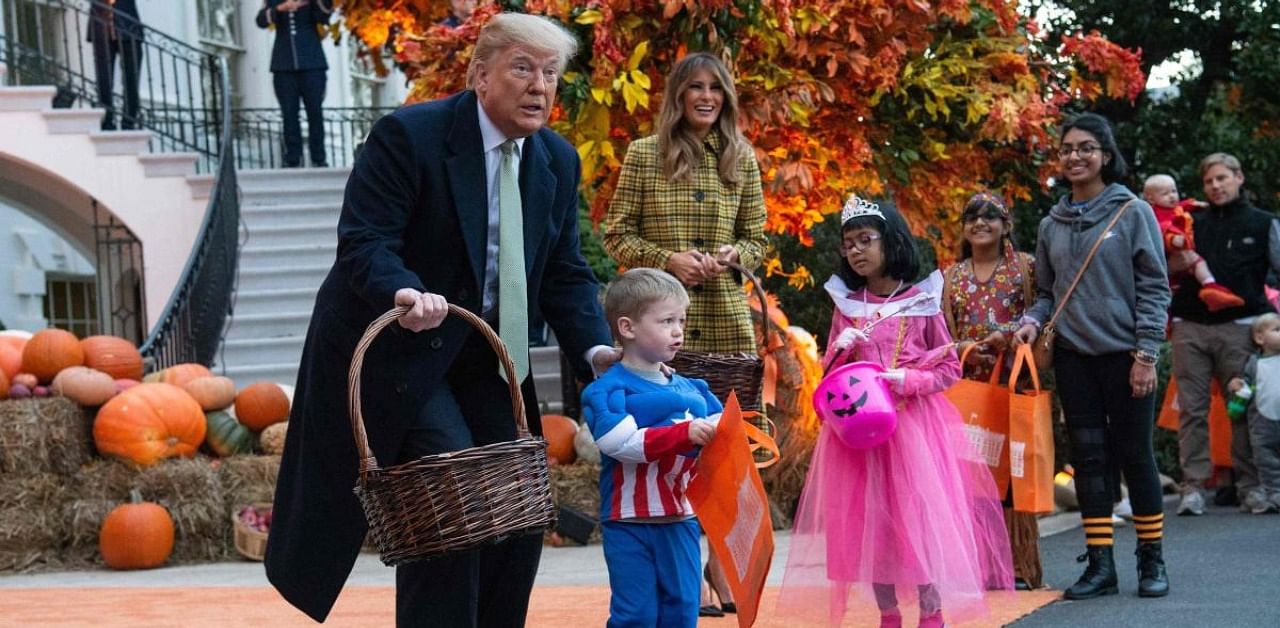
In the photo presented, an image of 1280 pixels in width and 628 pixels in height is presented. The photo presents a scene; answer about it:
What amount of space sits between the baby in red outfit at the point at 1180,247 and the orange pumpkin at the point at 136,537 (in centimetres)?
583

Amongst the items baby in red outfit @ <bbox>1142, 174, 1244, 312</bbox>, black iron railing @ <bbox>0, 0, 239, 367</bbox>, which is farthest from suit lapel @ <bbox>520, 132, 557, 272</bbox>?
black iron railing @ <bbox>0, 0, 239, 367</bbox>

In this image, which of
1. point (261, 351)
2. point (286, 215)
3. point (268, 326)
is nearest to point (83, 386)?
point (261, 351)

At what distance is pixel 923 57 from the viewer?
9570 millimetres

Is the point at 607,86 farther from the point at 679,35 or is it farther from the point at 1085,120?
the point at 1085,120

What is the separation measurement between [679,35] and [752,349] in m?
2.37

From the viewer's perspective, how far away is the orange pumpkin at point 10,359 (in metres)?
9.48

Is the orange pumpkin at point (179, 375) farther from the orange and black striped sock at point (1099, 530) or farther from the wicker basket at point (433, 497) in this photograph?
the wicker basket at point (433, 497)

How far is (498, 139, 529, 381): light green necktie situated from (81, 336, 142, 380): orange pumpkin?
6.37 m

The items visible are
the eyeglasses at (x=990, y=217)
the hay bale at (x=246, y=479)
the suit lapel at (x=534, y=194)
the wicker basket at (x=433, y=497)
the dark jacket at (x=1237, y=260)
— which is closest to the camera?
the wicker basket at (x=433, y=497)

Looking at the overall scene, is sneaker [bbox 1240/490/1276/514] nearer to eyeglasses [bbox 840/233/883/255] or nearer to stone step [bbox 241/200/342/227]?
eyeglasses [bbox 840/233/883/255]

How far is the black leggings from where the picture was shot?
20.9 ft

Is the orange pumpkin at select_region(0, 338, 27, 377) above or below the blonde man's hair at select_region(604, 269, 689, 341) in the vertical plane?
below

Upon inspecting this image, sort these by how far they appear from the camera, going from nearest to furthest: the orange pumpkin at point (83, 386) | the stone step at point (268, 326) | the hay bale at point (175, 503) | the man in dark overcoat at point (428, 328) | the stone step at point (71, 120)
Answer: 1. the man in dark overcoat at point (428, 328)
2. the hay bale at point (175, 503)
3. the orange pumpkin at point (83, 386)
4. the stone step at point (268, 326)
5. the stone step at point (71, 120)

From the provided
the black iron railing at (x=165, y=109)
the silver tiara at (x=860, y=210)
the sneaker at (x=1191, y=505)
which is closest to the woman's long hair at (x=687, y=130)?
the silver tiara at (x=860, y=210)
